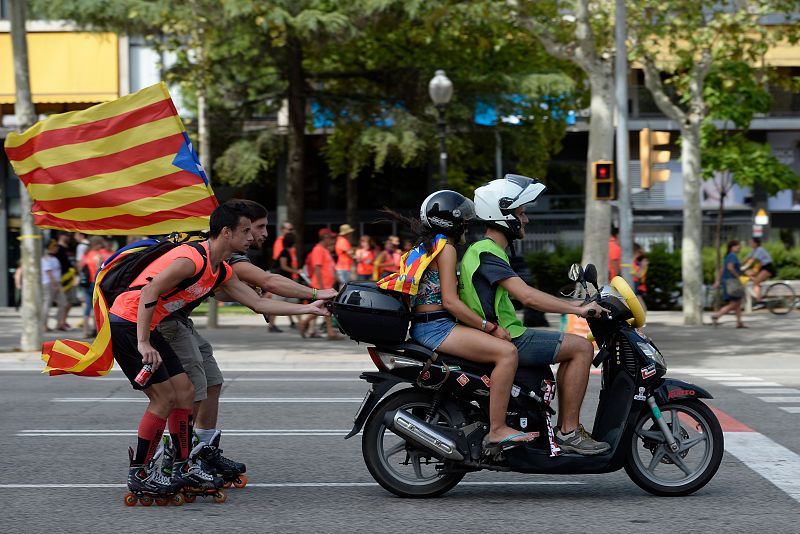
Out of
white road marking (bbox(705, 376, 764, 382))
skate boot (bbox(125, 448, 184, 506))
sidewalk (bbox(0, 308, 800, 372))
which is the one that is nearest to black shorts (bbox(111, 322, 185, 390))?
skate boot (bbox(125, 448, 184, 506))

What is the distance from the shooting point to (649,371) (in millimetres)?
7004

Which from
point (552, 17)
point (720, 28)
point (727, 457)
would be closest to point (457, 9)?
point (552, 17)

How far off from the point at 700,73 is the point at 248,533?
18362mm

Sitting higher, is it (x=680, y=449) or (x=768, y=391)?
(x=680, y=449)

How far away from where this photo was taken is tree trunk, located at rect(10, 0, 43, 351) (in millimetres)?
16422

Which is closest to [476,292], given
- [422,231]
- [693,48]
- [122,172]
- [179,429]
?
[422,231]

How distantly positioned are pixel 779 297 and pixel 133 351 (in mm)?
22959

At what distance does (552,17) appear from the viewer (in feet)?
69.8

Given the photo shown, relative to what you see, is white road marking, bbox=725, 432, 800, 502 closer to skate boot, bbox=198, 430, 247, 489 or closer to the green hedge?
skate boot, bbox=198, 430, 247, 489

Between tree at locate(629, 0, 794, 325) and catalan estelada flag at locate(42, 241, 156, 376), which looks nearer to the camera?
catalan estelada flag at locate(42, 241, 156, 376)

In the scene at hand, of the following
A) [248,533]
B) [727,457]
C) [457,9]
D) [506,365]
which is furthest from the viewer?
[457,9]

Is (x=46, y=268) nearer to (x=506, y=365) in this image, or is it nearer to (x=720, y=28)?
(x=720, y=28)

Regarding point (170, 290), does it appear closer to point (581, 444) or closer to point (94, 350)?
point (94, 350)

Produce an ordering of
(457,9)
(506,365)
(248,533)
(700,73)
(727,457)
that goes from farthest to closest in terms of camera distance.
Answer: (700,73) → (457,9) → (727,457) → (506,365) → (248,533)
